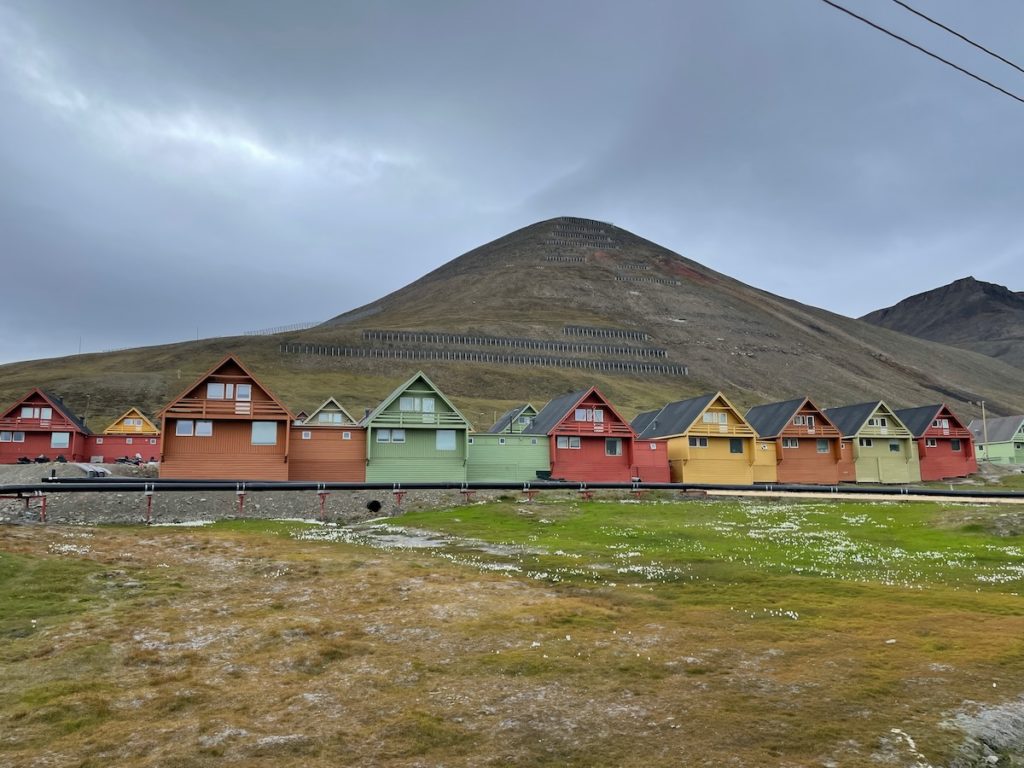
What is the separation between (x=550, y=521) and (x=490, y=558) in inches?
536

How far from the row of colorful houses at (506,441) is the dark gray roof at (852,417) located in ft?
0.62

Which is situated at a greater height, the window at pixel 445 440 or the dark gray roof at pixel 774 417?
the dark gray roof at pixel 774 417

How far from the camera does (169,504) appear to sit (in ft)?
134

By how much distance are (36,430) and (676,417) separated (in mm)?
75040

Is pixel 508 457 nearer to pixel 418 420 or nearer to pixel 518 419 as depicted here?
pixel 418 420

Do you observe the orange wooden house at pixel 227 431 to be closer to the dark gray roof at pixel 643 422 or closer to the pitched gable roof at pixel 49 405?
the pitched gable roof at pixel 49 405

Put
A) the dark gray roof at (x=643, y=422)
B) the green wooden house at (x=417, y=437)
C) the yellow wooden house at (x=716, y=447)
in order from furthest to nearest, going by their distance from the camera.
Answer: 1. the dark gray roof at (x=643, y=422)
2. the yellow wooden house at (x=716, y=447)
3. the green wooden house at (x=417, y=437)

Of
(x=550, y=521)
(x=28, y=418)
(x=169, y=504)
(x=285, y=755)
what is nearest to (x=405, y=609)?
(x=285, y=755)

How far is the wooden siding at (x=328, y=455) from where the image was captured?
5847cm

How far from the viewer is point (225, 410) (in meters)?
56.4

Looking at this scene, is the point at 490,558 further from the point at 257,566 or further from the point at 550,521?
the point at 550,521

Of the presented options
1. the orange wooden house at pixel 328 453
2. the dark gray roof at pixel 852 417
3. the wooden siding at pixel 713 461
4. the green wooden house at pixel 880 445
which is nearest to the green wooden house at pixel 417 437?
the orange wooden house at pixel 328 453

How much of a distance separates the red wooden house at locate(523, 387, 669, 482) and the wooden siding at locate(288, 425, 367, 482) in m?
18.2

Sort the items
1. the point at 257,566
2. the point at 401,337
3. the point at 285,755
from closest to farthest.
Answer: the point at 285,755
the point at 257,566
the point at 401,337
